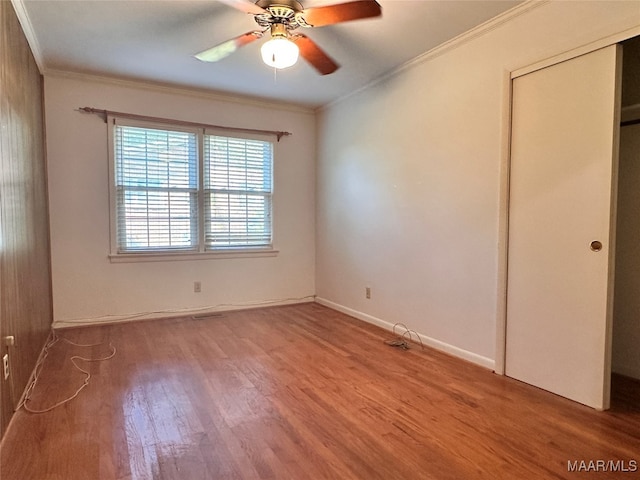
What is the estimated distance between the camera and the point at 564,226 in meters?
2.36

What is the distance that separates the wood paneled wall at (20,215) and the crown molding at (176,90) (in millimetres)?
396

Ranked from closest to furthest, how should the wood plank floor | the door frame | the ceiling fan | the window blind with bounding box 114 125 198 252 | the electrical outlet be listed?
the wood plank floor < the electrical outlet < the ceiling fan < the door frame < the window blind with bounding box 114 125 198 252

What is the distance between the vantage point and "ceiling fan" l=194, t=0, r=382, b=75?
211cm

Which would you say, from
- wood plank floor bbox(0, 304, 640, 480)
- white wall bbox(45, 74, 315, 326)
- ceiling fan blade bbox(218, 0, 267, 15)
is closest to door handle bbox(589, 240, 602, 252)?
wood plank floor bbox(0, 304, 640, 480)

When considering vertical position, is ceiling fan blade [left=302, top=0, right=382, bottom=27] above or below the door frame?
above

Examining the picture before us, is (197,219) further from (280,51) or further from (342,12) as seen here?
(342,12)

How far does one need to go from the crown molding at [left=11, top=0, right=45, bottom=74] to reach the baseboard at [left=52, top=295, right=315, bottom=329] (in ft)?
7.90

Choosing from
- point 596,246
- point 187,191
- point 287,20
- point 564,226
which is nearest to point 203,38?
point 287,20

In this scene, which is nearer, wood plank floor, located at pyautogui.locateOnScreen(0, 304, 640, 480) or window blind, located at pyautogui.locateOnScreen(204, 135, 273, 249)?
wood plank floor, located at pyautogui.locateOnScreen(0, 304, 640, 480)

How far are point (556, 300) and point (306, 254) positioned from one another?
3155 millimetres

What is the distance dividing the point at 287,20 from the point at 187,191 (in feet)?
8.05

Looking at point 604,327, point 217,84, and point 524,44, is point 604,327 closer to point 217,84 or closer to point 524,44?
point 524,44

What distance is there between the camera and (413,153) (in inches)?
137

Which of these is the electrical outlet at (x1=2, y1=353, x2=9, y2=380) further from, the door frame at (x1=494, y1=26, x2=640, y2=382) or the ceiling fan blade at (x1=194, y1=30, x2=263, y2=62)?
the door frame at (x1=494, y1=26, x2=640, y2=382)
